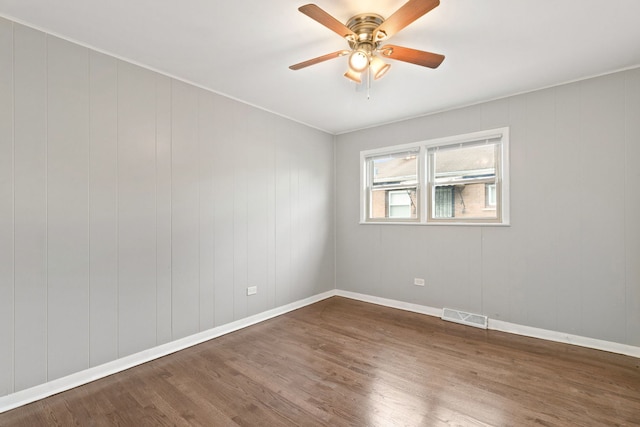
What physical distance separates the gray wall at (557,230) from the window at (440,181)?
0.42ft

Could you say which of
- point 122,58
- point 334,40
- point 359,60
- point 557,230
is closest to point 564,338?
point 557,230

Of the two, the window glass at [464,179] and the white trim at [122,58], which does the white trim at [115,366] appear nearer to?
the white trim at [122,58]

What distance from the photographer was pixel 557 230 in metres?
3.12

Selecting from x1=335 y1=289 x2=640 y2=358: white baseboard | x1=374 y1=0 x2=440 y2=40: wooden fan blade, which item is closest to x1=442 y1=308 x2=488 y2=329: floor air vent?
x1=335 y1=289 x2=640 y2=358: white baseboard

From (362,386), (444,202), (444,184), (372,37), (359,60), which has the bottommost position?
(362,386)

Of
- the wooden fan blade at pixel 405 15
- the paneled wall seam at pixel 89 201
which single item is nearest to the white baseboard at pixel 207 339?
the paneled wall seam at pixel 89 201

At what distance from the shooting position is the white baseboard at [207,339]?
2119mm

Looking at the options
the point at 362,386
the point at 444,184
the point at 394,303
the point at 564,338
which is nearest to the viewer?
the point at 362,386

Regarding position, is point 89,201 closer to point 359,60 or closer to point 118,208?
point 118,208

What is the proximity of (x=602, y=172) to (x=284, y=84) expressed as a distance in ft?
10.7

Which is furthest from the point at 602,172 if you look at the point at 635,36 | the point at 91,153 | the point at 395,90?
the point at 91,153

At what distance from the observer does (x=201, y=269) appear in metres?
3.14

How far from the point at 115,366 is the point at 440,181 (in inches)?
158

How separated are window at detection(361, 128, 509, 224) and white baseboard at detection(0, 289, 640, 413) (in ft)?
3.92
